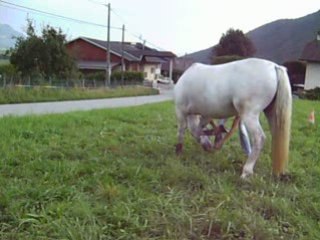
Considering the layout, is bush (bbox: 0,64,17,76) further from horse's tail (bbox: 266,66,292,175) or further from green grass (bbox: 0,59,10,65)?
horse's tail (bbox: 266,66,292,175)

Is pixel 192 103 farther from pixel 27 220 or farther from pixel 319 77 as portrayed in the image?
pixel 319 77

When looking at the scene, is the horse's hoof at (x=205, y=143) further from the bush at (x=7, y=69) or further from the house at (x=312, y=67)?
the house at (x=312, y=67)

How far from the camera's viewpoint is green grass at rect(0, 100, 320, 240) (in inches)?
143

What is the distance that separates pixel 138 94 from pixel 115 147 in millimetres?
27525

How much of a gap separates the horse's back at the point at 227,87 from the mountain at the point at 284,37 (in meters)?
52.7

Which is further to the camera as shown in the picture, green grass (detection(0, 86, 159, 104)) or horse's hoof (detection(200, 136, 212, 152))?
green grass (detection(0, 86, 159, 104))

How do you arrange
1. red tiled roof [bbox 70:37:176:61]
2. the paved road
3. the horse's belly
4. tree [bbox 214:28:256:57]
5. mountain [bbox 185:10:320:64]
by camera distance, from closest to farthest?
the horse's belly, the paved road, red tiled roof [bbox 70:37:176:61], tree [bbox 214:28:256:57], mountain [bbox 185:10:320:64]

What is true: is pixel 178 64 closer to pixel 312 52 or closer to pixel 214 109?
pixel 312 52

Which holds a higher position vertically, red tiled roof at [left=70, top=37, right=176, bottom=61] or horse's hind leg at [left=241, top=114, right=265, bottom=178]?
red tiled roof at [left=70, top=37, right=176, bottom=61]

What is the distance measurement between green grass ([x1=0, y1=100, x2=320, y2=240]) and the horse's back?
0.74 metres

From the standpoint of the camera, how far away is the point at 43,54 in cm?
3250

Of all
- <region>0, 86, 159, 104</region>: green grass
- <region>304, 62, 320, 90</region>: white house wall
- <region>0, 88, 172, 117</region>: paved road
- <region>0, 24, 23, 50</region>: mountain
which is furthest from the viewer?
<region>304, 62, 320, 90</region>: white house wall

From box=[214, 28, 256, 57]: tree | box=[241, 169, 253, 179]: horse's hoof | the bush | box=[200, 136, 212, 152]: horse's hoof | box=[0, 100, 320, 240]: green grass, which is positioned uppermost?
box=[214, 28, 256, 57]: tree

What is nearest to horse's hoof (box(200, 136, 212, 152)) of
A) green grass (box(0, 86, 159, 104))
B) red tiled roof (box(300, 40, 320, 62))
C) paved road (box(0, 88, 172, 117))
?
paved road (box(0, 88, 172, 117))
